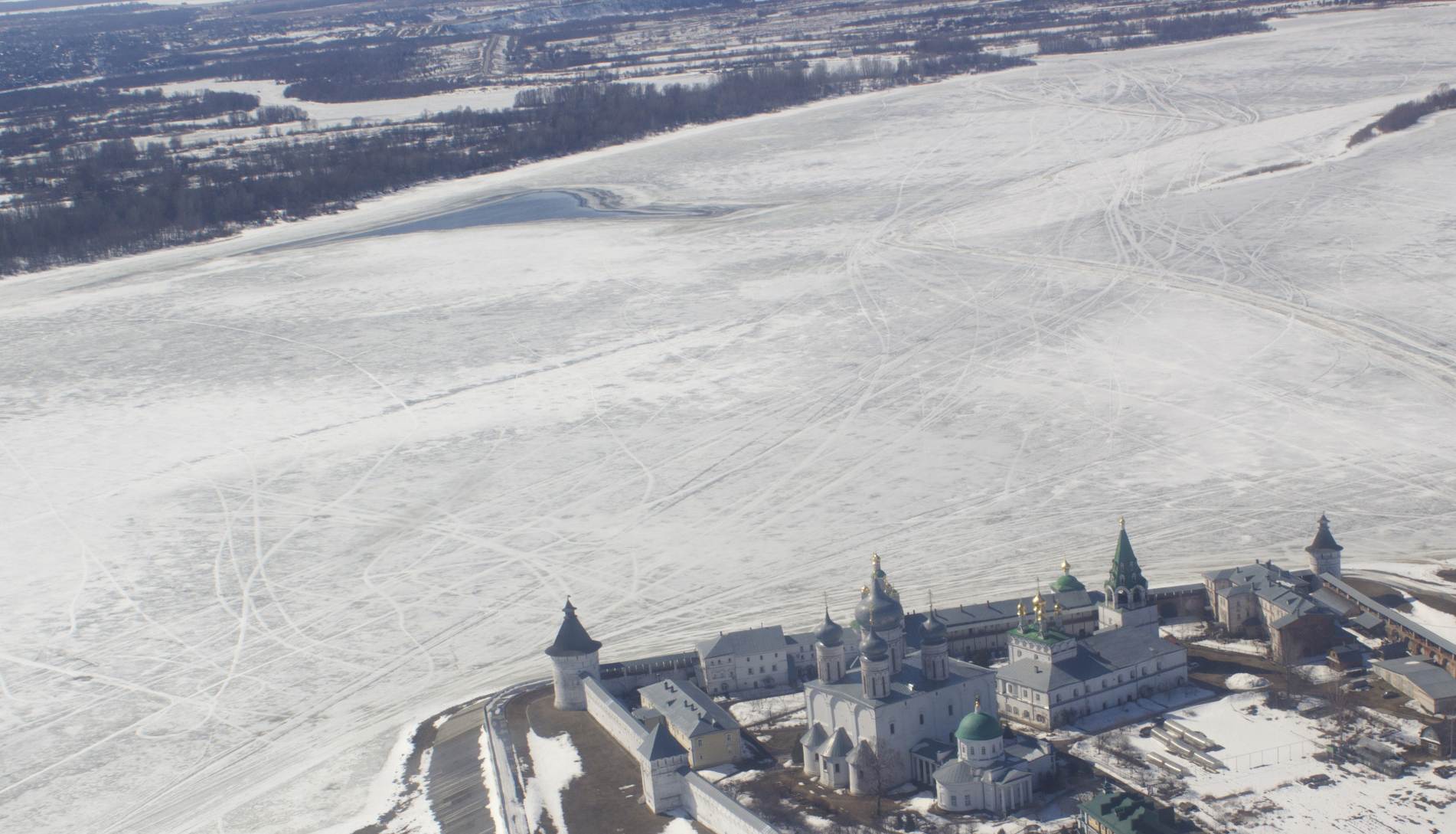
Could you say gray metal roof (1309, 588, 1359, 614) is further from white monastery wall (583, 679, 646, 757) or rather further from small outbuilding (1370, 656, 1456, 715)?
white monastery wall (583, 679, 646, 757)

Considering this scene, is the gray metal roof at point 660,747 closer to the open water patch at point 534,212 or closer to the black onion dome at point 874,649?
the black onion dome at point 874,649

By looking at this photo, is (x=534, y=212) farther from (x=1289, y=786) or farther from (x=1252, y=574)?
(x=1289, y=786)

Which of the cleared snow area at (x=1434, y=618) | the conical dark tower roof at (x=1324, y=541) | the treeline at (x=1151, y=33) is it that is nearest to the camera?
the cleared snow area at (x=1434, y=618)

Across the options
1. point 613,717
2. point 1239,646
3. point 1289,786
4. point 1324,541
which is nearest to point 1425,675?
point 1239,646

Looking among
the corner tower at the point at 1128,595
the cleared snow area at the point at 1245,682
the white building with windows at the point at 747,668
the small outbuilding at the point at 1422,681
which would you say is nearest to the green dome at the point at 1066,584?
the corner tower at the point at 1128,595

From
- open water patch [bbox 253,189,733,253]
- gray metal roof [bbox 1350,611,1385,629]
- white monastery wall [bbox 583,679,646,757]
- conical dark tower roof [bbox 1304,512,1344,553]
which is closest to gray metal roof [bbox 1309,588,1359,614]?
gray metal roof [bbox 1350,611,1385,629]

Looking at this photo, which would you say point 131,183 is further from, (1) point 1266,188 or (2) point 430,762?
(2) point 430,762
